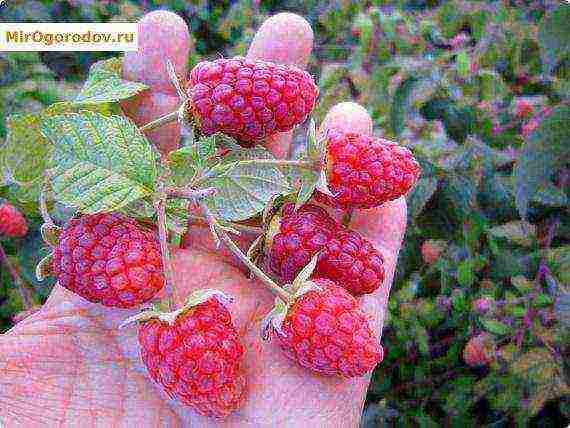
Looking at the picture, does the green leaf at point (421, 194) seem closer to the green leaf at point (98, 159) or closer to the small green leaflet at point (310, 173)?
the small green leaflet at point (310, 173)

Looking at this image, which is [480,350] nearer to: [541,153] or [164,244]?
[541,153]

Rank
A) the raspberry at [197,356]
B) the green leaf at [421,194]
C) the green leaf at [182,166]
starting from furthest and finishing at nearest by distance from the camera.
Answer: the green leaf at [421,194], the green leaf at [182,166], the raspberry at [197,356]

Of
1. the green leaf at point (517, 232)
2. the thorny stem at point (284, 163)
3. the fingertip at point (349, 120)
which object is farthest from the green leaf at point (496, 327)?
the thorny stem at point (284, 163)

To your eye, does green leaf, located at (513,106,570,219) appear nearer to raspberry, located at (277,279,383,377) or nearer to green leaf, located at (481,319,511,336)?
green leaf, located at (481,319,511,336)

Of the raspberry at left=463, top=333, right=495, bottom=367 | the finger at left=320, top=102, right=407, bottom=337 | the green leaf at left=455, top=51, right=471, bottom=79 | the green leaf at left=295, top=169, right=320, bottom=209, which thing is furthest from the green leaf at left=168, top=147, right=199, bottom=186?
the green leaf at left=455, top=51, right=471, bottom=79

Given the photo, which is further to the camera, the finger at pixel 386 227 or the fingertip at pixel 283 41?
the fingertip at pixel 283 41

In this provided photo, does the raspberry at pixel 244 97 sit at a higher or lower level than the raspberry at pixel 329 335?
higher
